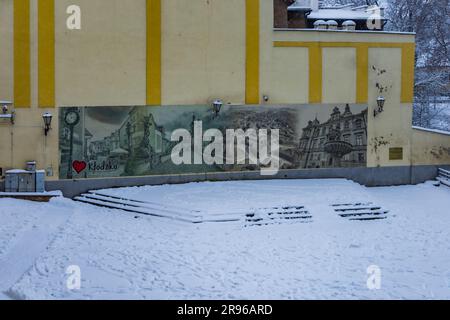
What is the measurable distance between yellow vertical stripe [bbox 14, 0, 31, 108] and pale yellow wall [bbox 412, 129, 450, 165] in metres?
16.2

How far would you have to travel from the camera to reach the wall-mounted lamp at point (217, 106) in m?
19.1

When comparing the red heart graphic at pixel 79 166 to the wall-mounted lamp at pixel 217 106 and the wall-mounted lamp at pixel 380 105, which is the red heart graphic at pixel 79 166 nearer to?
the wall-mounted lamp at pixel 217 106

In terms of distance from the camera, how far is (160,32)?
61.0 feet

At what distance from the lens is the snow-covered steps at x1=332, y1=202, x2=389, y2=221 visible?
16500 mm

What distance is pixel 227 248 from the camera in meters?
13.2

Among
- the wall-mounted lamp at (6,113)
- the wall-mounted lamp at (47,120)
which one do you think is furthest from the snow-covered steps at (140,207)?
the wall-mounted lamp at (6,113)

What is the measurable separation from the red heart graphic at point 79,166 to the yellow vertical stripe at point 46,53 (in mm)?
2317

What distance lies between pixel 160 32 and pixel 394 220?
1101 centimetres

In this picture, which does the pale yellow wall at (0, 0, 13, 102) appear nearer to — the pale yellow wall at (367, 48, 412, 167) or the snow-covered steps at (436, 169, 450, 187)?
the pale yellow wall at (367, 48, 412, 167)

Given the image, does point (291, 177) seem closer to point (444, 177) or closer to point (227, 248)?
point (444, 177)

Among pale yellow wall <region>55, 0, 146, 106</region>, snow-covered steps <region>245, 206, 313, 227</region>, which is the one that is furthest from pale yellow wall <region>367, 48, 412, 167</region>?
pale yellow wall <region>55, 0, 146, 106</region>

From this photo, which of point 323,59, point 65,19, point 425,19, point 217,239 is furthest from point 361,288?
point 425,19

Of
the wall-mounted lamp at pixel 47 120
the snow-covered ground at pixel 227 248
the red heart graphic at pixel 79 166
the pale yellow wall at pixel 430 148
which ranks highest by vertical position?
the wall-mounted lamp at pixel 47 120

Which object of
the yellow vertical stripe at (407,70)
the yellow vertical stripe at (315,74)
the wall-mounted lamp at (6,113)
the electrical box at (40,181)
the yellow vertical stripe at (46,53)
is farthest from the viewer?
the yellow vertical stripe at (407,70)
